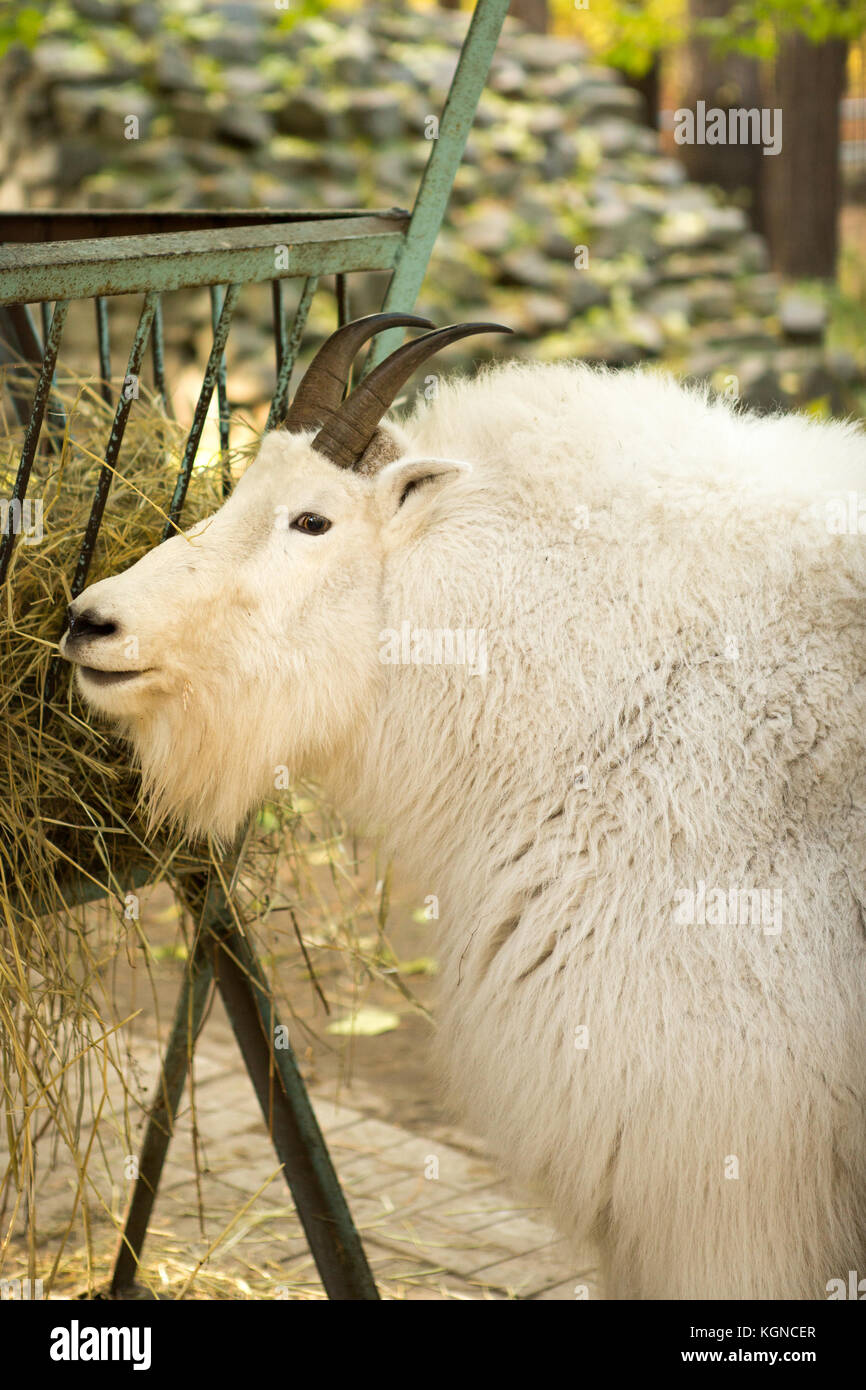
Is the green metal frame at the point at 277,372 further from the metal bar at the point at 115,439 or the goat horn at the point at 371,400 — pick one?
the goat horn at the point at 371,400

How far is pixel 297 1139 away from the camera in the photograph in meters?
3.22

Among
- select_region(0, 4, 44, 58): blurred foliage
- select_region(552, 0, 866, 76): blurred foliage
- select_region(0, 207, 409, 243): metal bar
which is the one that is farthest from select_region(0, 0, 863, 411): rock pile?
select_region(0, 207, 409, 243): metal bar

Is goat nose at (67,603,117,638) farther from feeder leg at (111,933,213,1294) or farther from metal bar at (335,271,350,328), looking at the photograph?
metal bar at (335,271,350,328)

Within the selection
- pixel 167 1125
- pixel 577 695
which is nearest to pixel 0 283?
pixel 577 695

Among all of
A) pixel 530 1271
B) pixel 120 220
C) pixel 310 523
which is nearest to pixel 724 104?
pixel 120 220

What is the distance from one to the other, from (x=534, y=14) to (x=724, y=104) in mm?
2231

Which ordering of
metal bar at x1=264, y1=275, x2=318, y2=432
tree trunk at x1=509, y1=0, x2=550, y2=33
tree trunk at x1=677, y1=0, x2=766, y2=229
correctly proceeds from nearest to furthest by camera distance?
metal bar at x1=264, y1=275, x2=318, y2=432 → tree trunk at x1=677, y1=0, x2=766, y2=229 → tree trunk at x1=509, y1=0, x2=550, y2=33

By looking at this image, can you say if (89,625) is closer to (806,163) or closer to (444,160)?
(444,160)

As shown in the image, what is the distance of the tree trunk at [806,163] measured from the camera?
14.1 meters

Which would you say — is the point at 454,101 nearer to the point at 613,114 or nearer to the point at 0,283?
the point at 0,283

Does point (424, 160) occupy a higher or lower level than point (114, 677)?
higher

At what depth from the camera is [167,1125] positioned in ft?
11.0

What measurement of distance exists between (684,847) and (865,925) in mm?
322

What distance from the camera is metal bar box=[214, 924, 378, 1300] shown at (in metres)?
3.21
